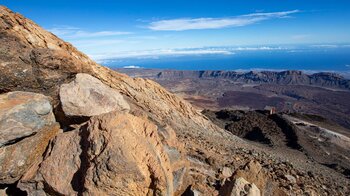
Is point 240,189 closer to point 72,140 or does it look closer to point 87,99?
point 72,140

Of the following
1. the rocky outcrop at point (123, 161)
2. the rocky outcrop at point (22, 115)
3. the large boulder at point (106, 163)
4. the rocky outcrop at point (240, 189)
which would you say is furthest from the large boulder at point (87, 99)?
the rocky outcrop at point (240, 189)

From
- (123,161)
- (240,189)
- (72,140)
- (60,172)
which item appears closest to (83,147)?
(72,140)

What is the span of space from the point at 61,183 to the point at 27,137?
7.49 ft

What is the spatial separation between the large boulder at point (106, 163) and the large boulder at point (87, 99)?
1444 millimetres

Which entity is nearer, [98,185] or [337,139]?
[98,185]

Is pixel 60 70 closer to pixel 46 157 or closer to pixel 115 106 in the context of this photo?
pixel 115 106

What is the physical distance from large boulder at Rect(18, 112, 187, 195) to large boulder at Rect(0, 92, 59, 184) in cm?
61

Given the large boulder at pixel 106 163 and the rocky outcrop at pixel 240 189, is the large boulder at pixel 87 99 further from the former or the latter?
the rocky outcrop at pixel 240 189

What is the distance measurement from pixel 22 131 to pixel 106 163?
336 cm

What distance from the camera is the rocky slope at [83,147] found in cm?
834

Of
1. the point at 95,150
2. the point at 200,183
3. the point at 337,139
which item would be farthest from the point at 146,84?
the point at 337,139

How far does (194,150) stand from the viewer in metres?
14.5

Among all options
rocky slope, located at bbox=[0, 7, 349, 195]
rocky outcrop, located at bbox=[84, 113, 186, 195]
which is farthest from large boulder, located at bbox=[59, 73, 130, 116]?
rocky outcrop, located at bbox=[84, 113, 186, 195]

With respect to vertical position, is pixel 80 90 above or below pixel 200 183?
above
